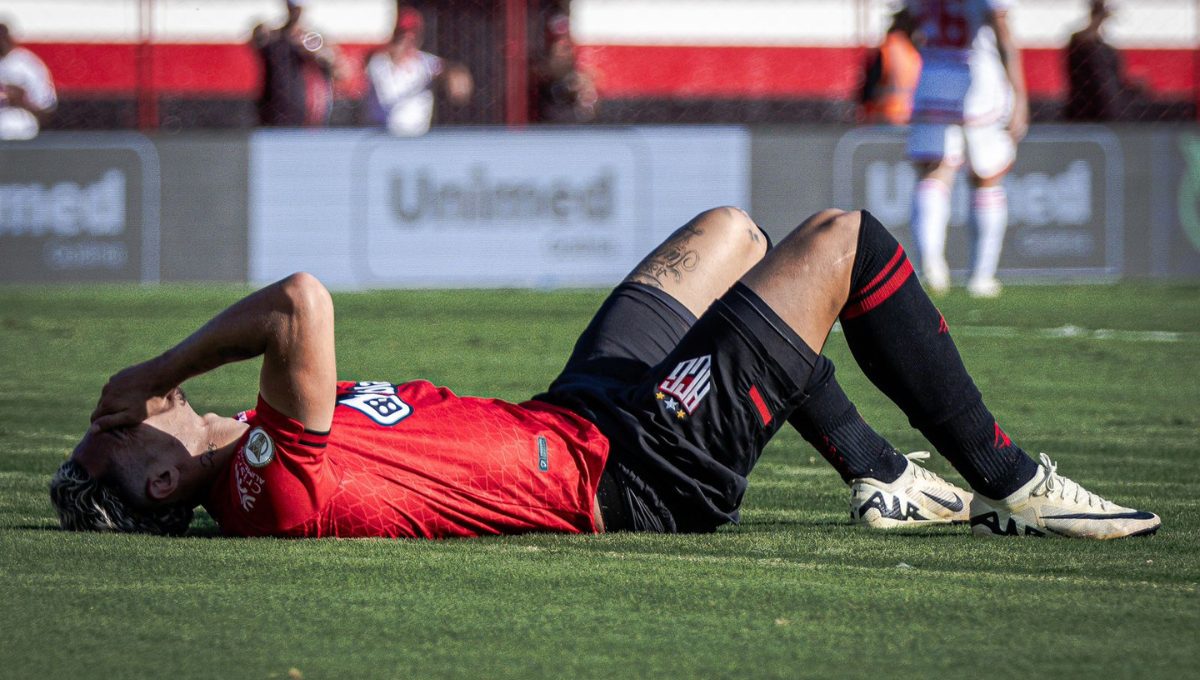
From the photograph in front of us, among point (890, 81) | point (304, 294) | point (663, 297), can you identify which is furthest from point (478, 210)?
point (304, 294)

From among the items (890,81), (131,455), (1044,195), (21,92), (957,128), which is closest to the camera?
(131,455)

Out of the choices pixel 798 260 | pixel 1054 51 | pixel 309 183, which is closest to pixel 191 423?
pixel 798 260

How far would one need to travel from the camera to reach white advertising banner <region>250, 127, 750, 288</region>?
45.2ft

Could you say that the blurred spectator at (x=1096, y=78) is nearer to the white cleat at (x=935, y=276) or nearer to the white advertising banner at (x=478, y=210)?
the white advertising banner at (x=478, y=210)

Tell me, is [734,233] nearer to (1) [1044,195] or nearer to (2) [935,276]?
(2) [935,276]

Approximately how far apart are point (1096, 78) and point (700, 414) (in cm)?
1351

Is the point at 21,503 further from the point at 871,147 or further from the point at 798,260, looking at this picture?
the point at 871,147

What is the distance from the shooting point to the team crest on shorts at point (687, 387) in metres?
3.68

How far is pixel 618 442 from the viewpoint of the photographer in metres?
3.75

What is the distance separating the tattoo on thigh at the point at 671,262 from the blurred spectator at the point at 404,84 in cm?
1184

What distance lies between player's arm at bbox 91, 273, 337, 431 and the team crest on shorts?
722 millimetres

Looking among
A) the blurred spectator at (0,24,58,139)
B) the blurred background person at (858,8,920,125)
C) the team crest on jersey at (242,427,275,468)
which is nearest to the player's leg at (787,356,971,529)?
the team crest on jersey at (242,427,275,468)

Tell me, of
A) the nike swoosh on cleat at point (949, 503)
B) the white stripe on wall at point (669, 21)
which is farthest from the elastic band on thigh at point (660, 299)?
the white stripe on wall at point (669, 21)

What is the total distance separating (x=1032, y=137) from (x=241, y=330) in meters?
11.6
